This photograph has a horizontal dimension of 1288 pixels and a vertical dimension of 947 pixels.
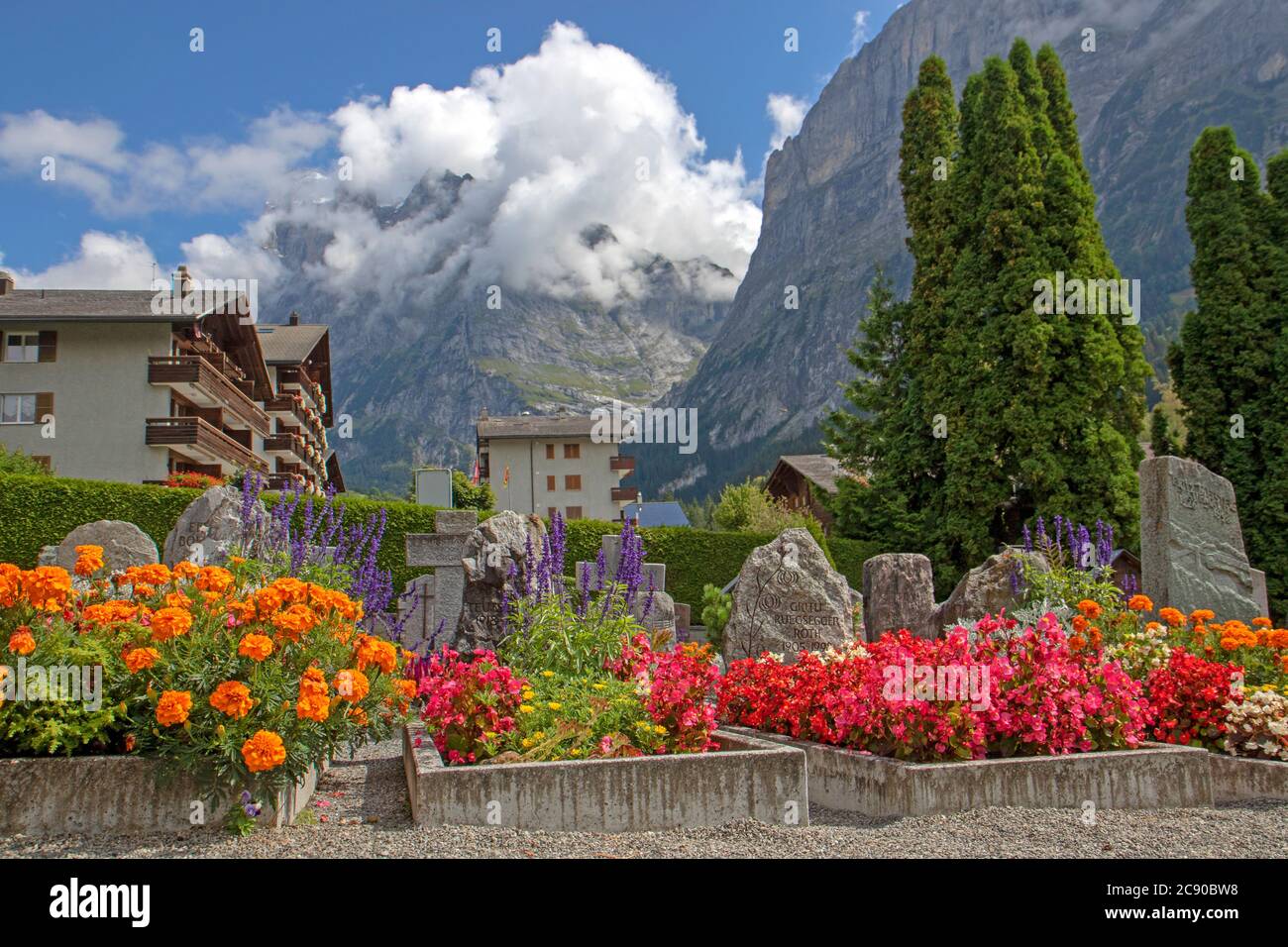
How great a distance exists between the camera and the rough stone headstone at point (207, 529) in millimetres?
12398

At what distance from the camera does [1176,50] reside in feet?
566

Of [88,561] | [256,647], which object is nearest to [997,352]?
[88,561]

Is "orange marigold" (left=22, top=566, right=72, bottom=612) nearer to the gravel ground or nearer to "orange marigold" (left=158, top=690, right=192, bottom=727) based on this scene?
"orange marigold" (left=158, top=690, right=192, bottom=727)

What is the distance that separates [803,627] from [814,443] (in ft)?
430

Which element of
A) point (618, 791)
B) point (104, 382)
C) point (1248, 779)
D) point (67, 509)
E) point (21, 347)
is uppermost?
point (21, 347)

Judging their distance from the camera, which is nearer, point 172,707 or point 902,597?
point 172,707

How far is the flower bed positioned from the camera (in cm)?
474

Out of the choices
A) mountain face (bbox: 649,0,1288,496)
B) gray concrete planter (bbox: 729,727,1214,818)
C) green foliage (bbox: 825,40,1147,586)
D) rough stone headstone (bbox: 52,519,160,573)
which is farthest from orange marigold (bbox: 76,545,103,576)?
mountain face (bbox: 649,0,1288,496)

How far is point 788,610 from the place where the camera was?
12.5 metres

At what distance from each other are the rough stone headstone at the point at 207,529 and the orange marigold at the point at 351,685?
7880 mm

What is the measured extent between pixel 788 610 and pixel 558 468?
57.5 m

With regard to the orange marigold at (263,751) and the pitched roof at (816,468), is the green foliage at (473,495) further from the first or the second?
the orange marigold at (263,751)


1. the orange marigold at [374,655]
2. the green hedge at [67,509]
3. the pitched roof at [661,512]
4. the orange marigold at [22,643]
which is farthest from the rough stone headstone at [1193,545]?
the pitched roof at [661,512]

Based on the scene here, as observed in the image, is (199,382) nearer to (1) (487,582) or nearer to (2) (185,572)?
(1) (487,582)
